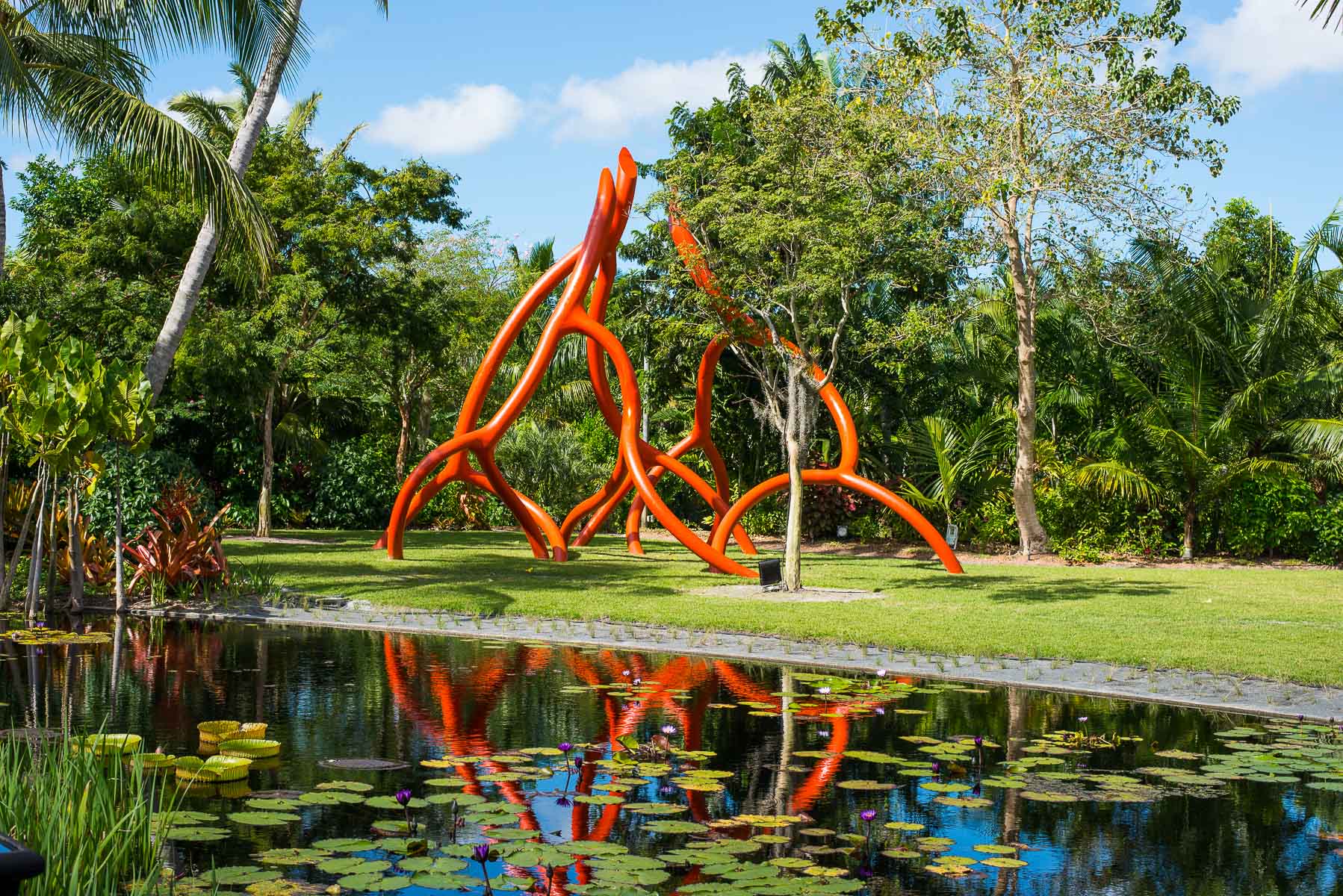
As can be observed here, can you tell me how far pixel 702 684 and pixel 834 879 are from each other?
14.0 feet

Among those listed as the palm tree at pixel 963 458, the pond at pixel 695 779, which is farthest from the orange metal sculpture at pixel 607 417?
the pond at pixel 695 779

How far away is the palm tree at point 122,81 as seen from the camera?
487 inches

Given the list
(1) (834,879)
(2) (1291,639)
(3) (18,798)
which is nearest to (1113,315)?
(2) (1291,639)

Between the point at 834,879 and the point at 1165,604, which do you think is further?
the point at 1165,604

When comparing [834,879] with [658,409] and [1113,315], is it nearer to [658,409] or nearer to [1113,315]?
[1113,315]

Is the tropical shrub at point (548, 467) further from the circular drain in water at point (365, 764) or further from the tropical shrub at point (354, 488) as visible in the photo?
the circular drain in water at point (365, 764)

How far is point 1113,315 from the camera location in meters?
20.5

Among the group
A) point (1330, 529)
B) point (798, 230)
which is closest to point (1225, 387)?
point (1330, 529)

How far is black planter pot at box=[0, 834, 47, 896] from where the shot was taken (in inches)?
78.2

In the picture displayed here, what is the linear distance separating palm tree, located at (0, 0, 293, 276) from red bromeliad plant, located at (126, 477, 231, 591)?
2850mm

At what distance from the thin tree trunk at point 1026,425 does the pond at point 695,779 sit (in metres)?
12.7

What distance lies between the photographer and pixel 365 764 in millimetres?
6160

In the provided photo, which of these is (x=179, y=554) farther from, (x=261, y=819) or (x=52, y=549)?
(x=261, y=819)

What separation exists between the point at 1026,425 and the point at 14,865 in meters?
20.4
